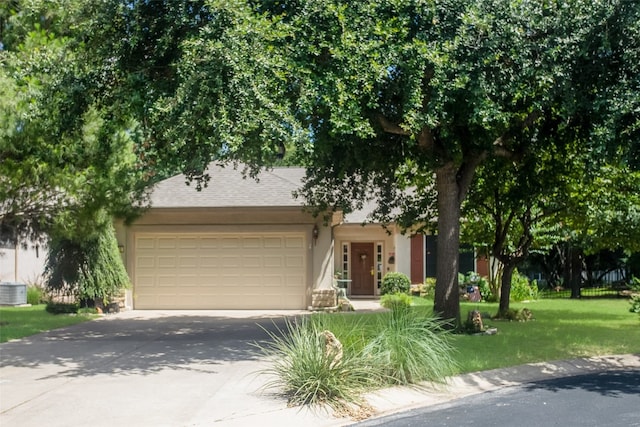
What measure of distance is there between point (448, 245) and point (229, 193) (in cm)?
912

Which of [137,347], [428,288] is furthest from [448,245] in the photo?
[428,288]

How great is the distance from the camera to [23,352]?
43.6ft

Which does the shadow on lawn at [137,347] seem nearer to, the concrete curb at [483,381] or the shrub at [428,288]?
the concrete curb at [483,381]

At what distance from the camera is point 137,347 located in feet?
45.2

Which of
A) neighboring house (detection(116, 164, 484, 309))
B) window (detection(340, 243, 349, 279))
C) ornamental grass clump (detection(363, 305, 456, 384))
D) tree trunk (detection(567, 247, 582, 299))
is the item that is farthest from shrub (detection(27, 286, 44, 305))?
tree trunk (detection(567, 247, 582, 299))

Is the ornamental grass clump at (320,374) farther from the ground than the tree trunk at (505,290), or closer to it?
closer to it

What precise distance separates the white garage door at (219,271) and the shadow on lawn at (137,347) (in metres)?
2.94

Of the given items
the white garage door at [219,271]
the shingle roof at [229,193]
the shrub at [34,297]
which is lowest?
the shrub at [34,297]

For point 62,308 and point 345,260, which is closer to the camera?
point 62,308

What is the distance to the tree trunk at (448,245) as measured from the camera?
591 inches

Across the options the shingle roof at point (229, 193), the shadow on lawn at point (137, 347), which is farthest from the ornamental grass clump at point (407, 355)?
the shingle roof at point (229, 193)

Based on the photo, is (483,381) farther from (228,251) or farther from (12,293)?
(12,293)

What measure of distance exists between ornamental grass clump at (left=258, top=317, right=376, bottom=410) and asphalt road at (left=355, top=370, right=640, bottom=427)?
668 millimetres

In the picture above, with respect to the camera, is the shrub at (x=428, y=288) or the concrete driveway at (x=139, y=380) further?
the shrub at (x=428, y=288)
